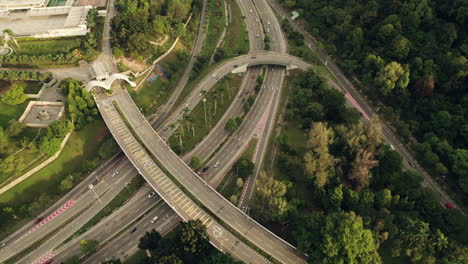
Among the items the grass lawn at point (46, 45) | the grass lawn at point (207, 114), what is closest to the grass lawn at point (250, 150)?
the grass lawn at point (207, 114)

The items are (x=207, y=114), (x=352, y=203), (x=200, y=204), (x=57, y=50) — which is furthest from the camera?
(x=57, y=50)

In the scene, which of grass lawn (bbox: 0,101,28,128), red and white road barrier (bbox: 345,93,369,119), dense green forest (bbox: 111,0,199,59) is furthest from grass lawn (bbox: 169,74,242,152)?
grass lawn (bbox: 0,101,28,128)

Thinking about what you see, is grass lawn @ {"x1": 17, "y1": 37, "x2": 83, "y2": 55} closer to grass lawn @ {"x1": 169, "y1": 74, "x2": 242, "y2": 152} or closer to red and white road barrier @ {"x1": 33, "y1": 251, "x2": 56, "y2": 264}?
grass lawn @ {"x1": 169, "y1": 74, "x2": 242, "y2": 152}

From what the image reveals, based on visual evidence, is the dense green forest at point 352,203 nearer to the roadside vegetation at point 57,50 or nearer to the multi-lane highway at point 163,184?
the multi-lane highway at point 163,184

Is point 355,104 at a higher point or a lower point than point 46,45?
lower

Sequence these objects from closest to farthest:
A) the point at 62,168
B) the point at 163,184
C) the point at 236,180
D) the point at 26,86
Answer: the point at 163,184 < the point at 236,180 < the point at 62,168 < the point at 26,86

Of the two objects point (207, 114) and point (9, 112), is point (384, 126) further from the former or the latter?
point (9, 112)

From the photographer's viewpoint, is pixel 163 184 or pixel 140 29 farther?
pixel 140 29

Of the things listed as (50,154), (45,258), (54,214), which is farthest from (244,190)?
(50,154)

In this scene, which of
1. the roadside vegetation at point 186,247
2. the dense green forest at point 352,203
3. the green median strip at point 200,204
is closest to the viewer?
the dense green forest at point 352,203
